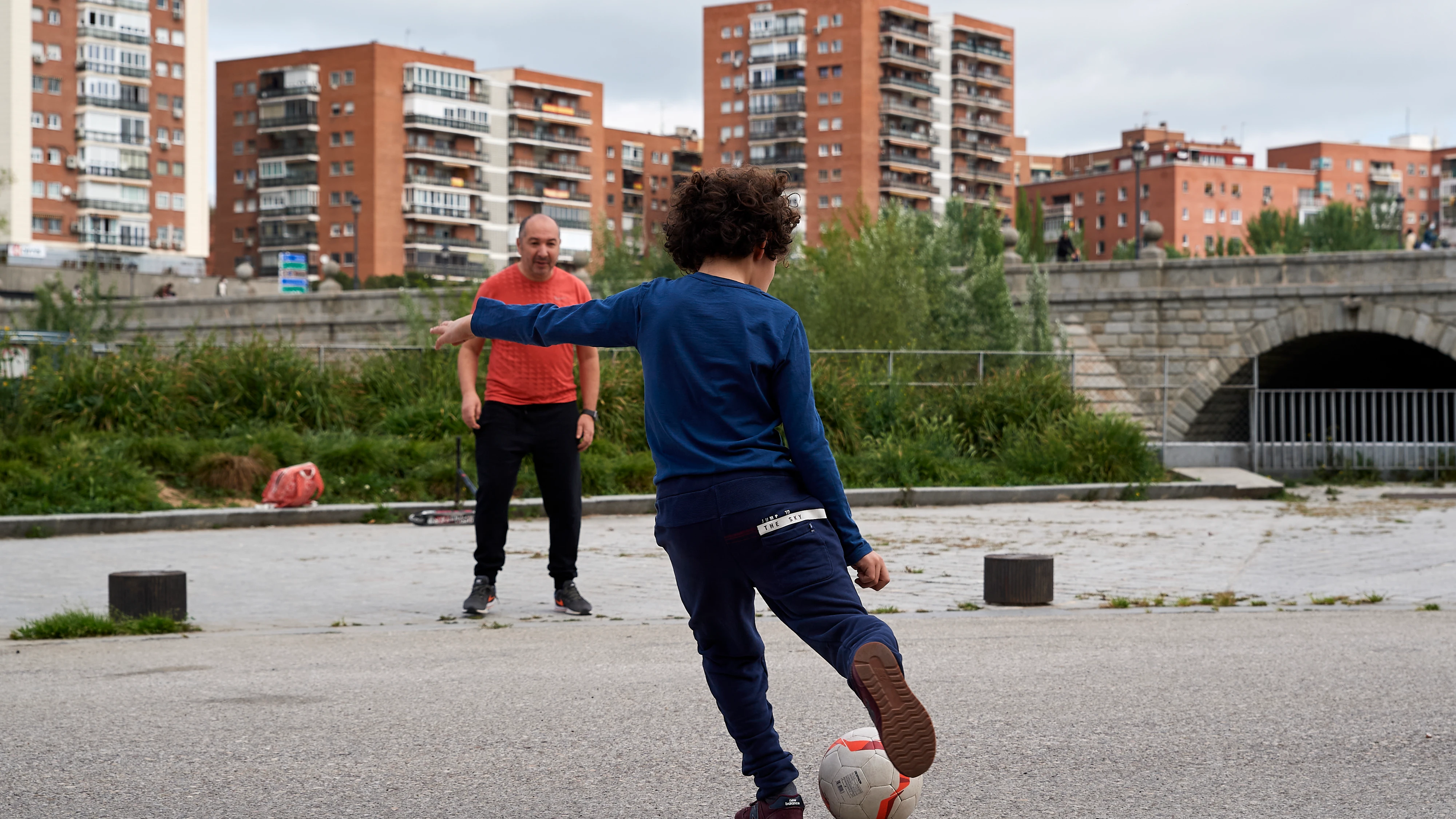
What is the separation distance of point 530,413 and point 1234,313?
26.2m

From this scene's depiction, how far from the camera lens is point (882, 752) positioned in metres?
3.43

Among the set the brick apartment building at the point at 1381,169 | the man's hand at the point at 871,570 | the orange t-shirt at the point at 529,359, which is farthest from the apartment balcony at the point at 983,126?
the man's hand at the point at 871,570

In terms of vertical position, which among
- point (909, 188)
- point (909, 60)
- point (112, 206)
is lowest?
point (112, 206)

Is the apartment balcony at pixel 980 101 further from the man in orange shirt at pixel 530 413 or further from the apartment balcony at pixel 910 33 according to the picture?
the man in orange shirt at pixel 530 413

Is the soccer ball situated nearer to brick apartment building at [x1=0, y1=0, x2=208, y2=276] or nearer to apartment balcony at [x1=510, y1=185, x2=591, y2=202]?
brick apartment building at [x1=0, y1=0, x2=208, y2=276]

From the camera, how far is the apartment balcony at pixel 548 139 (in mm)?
110500

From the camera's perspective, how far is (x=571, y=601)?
731cm

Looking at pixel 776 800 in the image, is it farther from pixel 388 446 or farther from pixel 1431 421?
pixel 1431 421

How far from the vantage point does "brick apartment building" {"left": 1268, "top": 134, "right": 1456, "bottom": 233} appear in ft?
470

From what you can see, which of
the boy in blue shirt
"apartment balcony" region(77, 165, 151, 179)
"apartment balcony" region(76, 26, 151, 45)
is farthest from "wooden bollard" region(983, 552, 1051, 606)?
"apartment balcony" region(76, 26, 151, 45)

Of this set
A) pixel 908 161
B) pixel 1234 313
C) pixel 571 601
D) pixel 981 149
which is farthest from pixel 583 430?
pixel 981 149

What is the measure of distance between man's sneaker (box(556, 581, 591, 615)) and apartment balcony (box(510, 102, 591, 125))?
10581cm

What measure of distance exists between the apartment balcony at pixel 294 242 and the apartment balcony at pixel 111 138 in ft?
36.0

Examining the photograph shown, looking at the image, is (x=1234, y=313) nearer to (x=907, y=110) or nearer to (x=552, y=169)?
(x=907, y=110)
